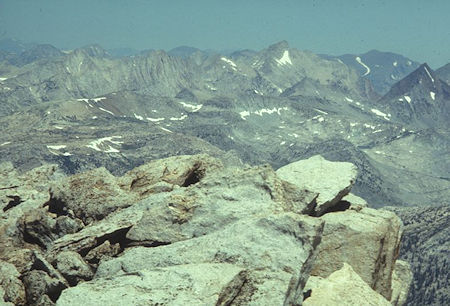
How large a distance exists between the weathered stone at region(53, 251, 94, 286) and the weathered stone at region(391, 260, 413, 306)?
20.8 m

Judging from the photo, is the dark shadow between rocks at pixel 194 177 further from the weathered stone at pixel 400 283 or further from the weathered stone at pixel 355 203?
the weathered stone at pixel 400 283

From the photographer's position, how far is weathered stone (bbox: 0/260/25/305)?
2155 cm

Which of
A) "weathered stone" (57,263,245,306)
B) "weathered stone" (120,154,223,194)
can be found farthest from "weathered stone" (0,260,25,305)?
"weathered stone" (120,154,223,194)

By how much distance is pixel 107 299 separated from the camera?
17.5m

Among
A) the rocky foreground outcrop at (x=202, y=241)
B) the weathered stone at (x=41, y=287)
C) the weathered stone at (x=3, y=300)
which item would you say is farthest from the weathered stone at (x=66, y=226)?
the weathered stone at (x=3, y=300)

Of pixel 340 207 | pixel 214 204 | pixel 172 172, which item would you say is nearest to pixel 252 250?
pixel 214 204

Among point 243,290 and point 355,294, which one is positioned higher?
point 243,290

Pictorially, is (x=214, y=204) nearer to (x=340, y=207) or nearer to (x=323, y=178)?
(x=323, y=178)

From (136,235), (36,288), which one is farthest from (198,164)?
(36,288)

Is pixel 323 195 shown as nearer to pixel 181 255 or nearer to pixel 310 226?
pixel 310 226

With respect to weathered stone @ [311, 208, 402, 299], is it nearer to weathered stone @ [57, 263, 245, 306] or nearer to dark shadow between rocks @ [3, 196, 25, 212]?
weathered stone @ [57, 263, 245, 306]

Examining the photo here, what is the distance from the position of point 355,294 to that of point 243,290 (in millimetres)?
7502

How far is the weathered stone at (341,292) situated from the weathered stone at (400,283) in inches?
387

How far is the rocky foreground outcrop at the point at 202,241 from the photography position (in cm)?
1897
